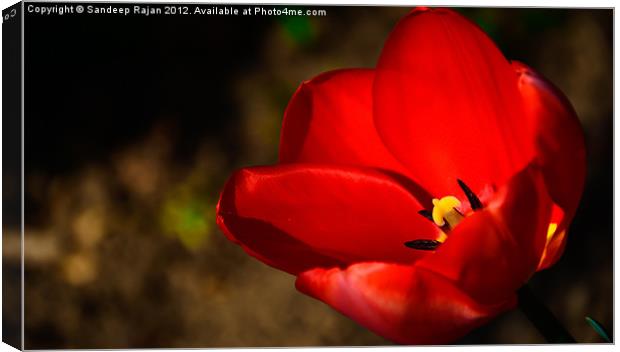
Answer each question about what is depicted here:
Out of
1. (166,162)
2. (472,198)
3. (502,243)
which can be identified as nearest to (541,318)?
(502,243)

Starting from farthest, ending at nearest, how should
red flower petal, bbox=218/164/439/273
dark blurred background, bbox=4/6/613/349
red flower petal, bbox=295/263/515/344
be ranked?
dark blurred background, bbox=4/6/613/349, red flower petal, bbox=218/164/439/273, red flower petal, bbox=295/263/515/344

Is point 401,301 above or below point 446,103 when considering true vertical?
below

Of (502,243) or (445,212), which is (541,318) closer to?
(502,243)

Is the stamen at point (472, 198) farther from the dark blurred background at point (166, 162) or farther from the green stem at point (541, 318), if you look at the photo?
the dark blurred background at point (166, 162)

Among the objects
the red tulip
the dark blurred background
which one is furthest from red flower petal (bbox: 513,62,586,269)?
the dark blurred background

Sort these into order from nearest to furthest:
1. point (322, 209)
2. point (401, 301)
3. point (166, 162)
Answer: point (401, 301), point (322, 209), point (166, 162)

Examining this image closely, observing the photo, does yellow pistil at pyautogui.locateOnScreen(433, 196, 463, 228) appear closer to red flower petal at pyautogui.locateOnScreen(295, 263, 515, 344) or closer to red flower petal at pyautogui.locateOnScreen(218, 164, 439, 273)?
red flower petal at pyautogui.locateOnScreen(218, 164, 439, 273)

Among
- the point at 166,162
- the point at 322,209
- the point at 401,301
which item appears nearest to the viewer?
the point at 401,301

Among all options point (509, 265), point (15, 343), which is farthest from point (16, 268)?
point (509, 265)

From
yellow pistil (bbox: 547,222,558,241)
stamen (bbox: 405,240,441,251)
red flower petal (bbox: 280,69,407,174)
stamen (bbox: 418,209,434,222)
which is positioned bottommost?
stamen (bbox: 405,240,441,251)
